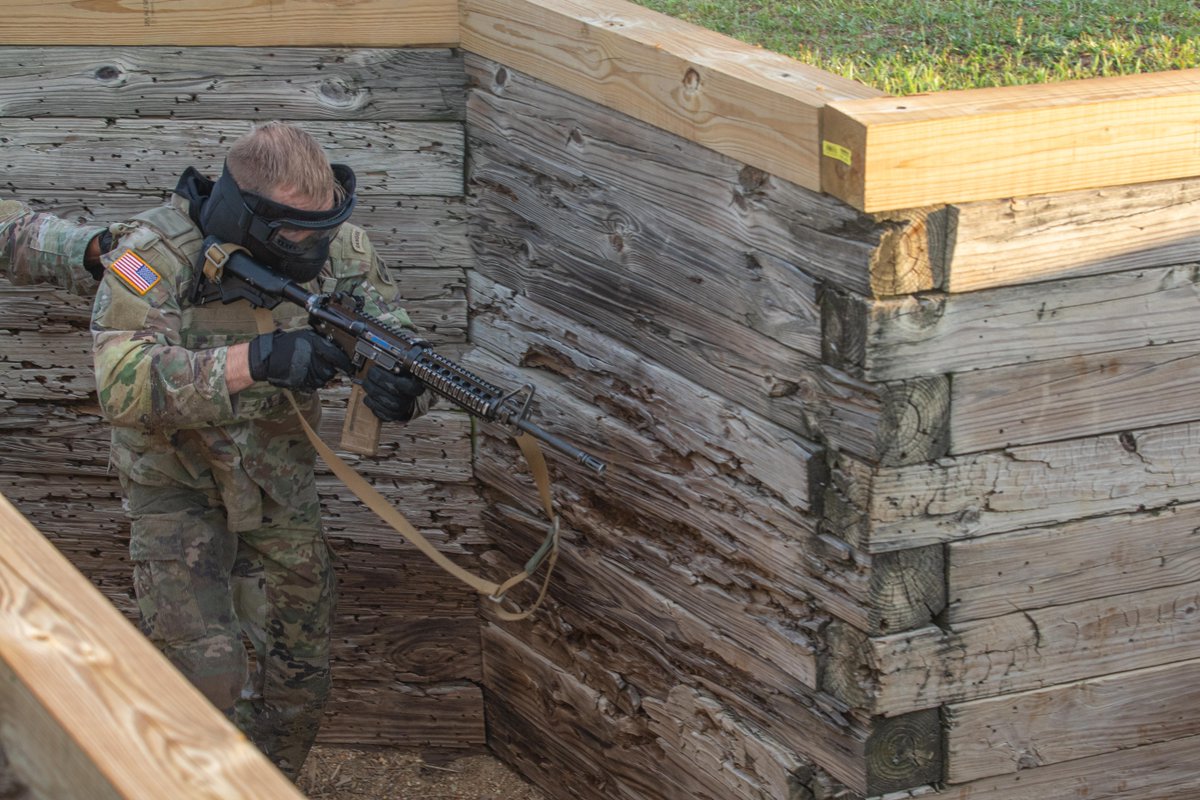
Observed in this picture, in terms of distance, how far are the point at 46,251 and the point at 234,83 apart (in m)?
0.84

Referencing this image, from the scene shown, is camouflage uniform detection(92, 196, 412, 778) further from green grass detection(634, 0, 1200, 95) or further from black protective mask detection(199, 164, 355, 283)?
green grass detection(634, 0, 1200, 95)

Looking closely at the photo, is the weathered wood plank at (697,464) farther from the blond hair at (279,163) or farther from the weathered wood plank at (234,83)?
the blond hair at (279,163)

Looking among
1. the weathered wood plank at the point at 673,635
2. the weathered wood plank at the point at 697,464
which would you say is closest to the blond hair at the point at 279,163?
the weathered wood plank at the point at 697,464

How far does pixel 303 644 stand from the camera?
15.0ft

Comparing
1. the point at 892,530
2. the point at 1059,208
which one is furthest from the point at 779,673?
the point at 1059,208

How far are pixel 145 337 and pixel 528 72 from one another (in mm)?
1351

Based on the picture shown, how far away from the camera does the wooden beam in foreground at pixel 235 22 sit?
4.37 metres

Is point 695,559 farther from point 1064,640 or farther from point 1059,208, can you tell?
point 1059,208

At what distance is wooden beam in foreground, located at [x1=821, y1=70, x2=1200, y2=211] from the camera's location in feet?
9.07

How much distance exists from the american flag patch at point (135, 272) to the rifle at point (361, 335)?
15cm

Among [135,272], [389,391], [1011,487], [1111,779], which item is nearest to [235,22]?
[135,272]

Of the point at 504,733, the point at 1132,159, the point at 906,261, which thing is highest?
the point at 1132,159

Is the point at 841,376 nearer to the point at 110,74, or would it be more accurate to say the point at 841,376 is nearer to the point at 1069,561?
the point at 1069,561

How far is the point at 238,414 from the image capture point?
3.97 metres
